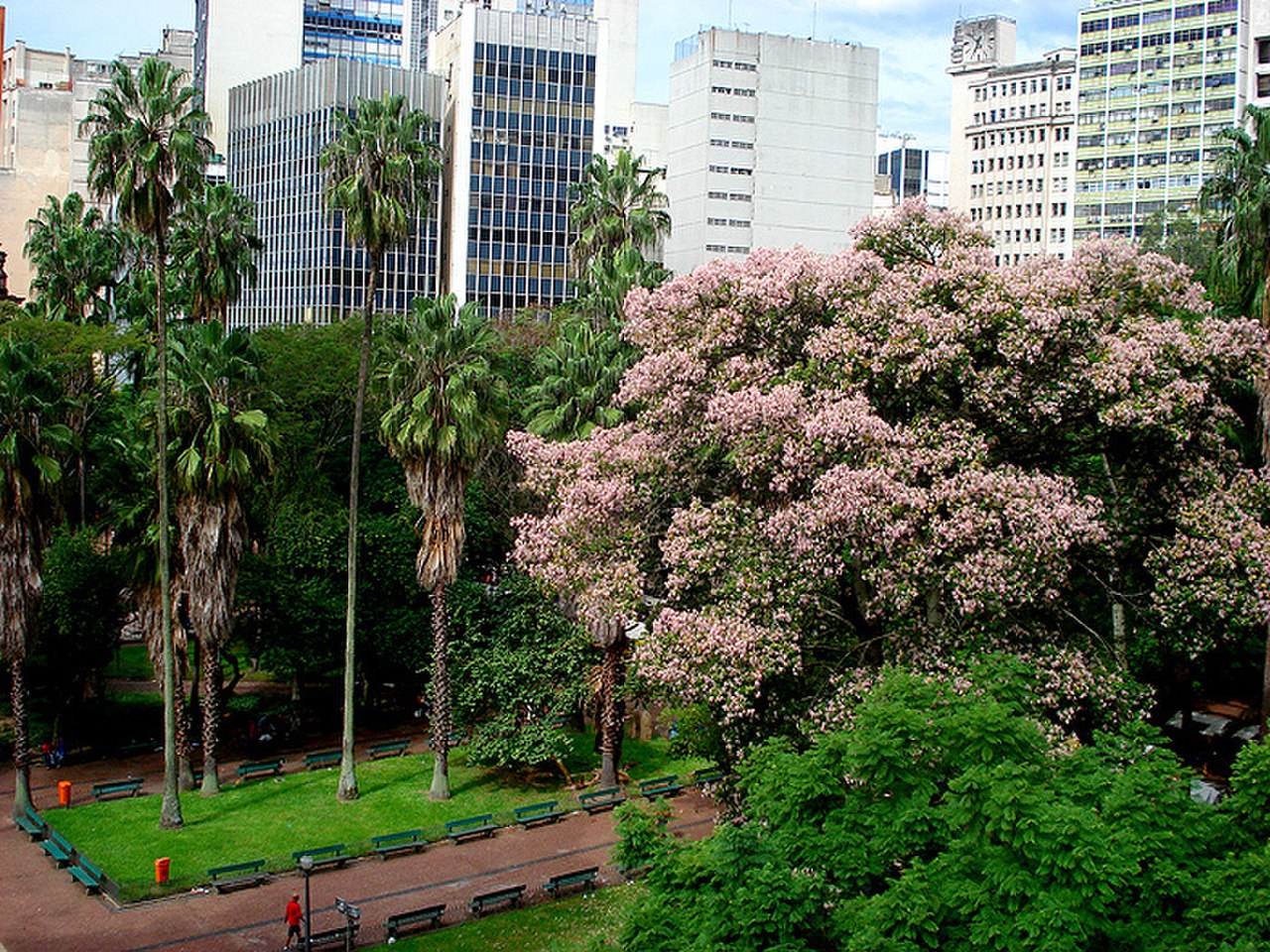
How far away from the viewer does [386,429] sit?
35531mm

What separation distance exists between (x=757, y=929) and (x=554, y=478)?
12.3 meters

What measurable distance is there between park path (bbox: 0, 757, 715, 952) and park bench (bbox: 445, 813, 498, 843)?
0.70 ft

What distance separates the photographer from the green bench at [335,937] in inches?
1017

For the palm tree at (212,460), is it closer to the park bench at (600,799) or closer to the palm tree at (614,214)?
the park bench at (600,799)

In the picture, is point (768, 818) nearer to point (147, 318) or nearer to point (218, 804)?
point (218, 804)

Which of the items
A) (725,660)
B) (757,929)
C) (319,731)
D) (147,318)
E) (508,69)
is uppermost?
(508,69)

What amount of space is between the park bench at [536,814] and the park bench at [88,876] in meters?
9.96

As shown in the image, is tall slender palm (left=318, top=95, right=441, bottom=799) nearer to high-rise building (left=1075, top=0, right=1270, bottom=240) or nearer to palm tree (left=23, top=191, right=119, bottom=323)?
palm tree (left=23, top=191, right=119, bottom=323)

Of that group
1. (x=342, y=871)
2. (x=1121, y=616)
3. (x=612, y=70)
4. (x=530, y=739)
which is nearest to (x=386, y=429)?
(x=530, y=739)

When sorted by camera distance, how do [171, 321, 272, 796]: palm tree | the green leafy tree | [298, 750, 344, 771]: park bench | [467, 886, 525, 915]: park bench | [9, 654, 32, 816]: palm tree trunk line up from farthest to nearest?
[298, 750, 344, 771]: park bench
[9, 654, 32, 816]: palm tree trunk
[171, 321, 272, 796]: palm tree
[467, 886, 525, 915]: park bench
the green leafy tree

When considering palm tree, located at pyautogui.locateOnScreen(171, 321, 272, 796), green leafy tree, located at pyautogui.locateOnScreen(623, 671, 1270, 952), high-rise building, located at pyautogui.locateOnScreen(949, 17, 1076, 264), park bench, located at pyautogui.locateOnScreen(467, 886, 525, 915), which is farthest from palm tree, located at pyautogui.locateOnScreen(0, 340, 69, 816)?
high-rise building, located at pyautogui.locateOnScreen(949, 17, 1076, 264)

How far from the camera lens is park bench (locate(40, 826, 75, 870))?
3041 cm

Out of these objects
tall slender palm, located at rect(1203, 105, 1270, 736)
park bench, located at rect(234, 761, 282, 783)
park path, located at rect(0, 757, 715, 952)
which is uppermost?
tall slender palm, located at rect(1203, 105, 1270, 736)

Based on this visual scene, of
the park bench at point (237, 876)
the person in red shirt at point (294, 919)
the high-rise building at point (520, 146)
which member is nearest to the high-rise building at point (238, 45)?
the high-rise building at point (520, 146)
